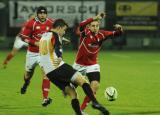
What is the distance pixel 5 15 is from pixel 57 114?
3038 centimetres

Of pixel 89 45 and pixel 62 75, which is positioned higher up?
pixel 89 45

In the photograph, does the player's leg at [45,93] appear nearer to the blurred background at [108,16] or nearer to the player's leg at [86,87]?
the player's leg at [86,87]

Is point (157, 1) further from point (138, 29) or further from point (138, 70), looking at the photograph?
point (138, 70)

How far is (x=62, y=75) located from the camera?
36.7 feet

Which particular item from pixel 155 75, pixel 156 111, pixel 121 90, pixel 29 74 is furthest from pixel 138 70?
pixel 156 111

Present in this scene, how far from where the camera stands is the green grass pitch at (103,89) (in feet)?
44.3

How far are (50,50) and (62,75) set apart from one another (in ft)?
1.75

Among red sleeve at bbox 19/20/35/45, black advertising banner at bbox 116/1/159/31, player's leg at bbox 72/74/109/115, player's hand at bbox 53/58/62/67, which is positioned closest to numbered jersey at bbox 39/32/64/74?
player's hand at bbox 53/58/62/67

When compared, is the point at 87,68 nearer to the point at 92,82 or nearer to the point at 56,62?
the point at 92,82

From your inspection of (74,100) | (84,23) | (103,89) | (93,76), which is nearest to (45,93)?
(93,76)

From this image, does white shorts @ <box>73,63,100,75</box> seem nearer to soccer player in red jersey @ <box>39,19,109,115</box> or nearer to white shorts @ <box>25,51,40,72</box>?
soccer player in red jersey @ <box>39,19,109,115</box>

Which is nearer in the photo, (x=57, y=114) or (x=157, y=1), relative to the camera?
(x=57, y=114)

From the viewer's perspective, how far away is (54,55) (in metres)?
11.3

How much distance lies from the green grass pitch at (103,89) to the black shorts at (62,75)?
5.90ft
